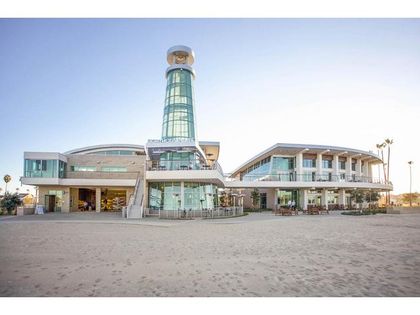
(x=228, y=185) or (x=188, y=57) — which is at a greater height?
(x=188, y=57)

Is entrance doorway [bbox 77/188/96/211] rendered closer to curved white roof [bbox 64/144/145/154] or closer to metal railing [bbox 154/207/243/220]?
curved white roof [bbox 64/144/145/154]

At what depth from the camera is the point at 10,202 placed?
88.1 ft

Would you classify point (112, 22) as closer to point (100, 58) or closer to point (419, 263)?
point (100, 58)

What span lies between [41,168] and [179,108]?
17.9 meters

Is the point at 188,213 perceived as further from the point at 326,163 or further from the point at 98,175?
the point at 326,163

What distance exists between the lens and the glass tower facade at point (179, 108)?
113ft

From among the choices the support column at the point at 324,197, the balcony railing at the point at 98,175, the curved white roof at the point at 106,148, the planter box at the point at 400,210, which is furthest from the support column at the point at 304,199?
the curved white roof at the point at 106,148

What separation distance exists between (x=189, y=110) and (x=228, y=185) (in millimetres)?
11833

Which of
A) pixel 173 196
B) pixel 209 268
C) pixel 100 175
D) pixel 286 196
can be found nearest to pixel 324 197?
pixel 286 196

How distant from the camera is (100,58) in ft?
44.8

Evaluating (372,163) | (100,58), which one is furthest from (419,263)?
(372,163)

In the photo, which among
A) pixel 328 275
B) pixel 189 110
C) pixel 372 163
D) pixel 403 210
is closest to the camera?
pixel 328 275

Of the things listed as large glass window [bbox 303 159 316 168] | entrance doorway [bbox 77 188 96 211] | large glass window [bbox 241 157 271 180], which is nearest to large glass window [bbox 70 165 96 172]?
entrance doorway [bbox 77 188 96 211]

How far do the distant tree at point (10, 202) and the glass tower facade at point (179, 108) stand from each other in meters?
17.7
